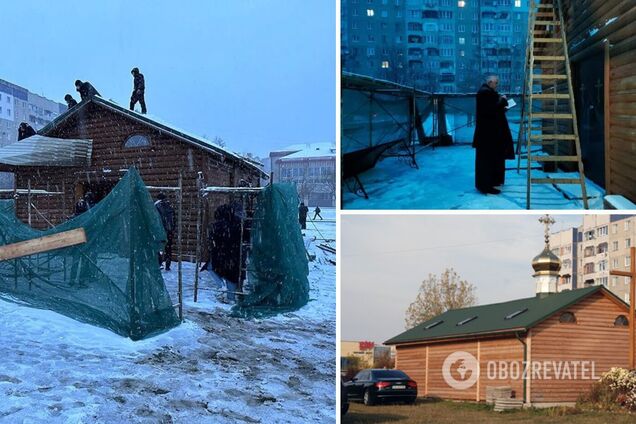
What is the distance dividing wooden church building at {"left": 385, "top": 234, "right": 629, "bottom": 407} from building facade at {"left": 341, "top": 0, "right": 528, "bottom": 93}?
120cm

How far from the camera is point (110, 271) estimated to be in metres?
4.69

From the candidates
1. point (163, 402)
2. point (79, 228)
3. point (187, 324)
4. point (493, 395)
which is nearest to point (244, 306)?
point (187, 324)

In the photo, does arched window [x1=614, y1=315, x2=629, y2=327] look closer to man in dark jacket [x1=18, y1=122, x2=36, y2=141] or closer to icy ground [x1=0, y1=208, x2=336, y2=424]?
icy ground [x1=0, y1=208, x2=336, y2=424]

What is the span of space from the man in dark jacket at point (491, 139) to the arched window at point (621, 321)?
1.09m

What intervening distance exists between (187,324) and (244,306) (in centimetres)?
41

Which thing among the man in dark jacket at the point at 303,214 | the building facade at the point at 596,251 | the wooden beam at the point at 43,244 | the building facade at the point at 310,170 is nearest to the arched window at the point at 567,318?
the building facade at the point at 596,251

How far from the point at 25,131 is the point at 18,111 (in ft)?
0.47

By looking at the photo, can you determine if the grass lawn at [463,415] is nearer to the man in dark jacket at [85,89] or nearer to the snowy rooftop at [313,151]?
the snowy rooftop at [313,151]

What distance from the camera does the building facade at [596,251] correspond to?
4086 millimetres

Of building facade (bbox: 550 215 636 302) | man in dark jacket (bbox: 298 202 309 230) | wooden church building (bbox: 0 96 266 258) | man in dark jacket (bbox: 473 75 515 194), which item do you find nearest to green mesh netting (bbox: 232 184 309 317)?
man in dark jacket (bbox: 298 202 309 230)

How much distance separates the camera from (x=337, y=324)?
447 centimetres

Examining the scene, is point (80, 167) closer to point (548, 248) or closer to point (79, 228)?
point (79, 228)

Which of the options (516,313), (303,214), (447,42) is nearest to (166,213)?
(303,214)

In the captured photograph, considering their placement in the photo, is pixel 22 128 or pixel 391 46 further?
pixel 22 128
